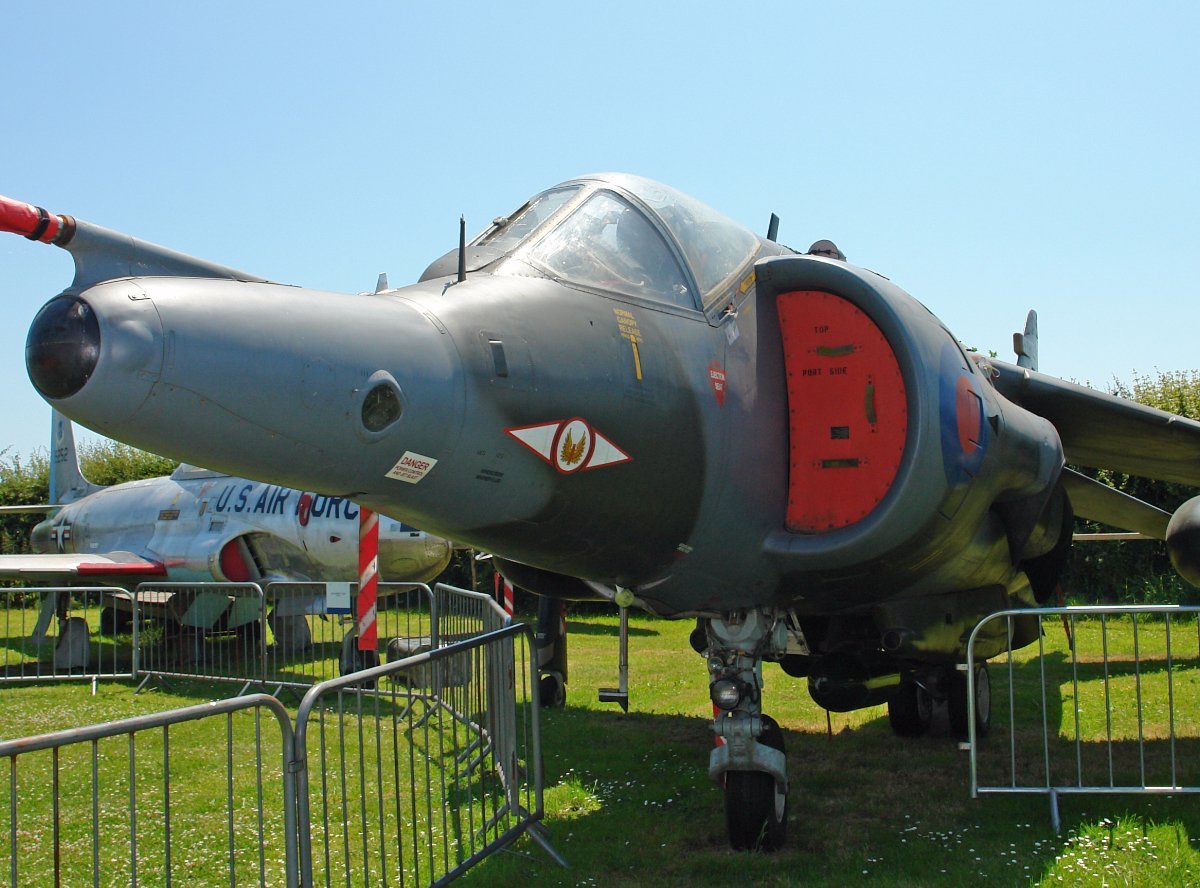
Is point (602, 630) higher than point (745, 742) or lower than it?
lower

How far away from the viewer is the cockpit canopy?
4.00 meters

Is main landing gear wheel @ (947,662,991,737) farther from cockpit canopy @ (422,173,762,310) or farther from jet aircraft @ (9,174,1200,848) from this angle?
cockpit canopy @ (422,173,762,310)

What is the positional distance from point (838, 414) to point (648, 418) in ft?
3.42

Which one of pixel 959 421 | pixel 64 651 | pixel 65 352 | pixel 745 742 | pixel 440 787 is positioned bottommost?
pixel 64 651

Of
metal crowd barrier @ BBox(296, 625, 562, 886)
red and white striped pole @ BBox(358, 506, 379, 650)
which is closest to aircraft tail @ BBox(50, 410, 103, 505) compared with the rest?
red and white striped pole @ BBox(358, 506, 379, 650)

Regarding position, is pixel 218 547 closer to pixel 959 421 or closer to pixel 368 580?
pixel 368 580

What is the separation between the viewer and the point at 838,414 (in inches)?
179

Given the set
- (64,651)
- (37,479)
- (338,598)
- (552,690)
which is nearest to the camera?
(552,690)

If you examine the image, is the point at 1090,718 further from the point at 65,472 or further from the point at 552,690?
the point at 65,472

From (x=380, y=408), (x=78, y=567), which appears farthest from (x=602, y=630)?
(x=380, y=408)

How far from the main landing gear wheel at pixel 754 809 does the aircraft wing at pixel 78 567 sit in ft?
39.0

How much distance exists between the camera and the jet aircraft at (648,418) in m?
2.73

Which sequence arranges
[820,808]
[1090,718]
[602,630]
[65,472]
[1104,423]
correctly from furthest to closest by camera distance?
[65,472], [602,630], [1090,718], [1104,423], [820,808]

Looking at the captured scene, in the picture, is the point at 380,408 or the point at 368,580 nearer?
the point at 380,408
